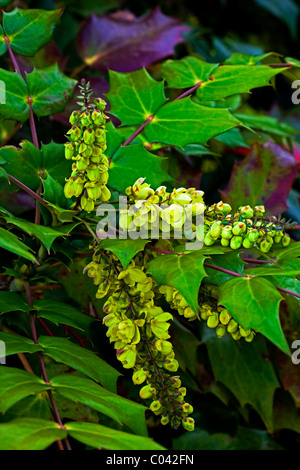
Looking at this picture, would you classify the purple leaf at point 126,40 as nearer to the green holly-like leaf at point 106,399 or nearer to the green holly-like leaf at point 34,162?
the green holly-like leaf at point 34,162

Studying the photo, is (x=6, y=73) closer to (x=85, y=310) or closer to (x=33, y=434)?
(x=85, y=310)

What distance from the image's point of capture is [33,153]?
0.80 meters

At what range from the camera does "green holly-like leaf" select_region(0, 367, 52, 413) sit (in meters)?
0.53

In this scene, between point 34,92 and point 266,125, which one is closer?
point 34,92

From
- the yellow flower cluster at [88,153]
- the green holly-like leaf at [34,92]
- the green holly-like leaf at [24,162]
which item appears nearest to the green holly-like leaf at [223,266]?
the yellow flower cluster at [88,153]

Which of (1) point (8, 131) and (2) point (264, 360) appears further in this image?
(1) point (8, 131)

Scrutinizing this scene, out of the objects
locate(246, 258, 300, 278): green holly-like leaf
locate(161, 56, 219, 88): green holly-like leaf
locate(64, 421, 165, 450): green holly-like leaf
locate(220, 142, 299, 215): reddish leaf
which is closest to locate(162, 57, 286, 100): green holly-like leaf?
locate(161, 56, 219, 88): green holly-like leaf

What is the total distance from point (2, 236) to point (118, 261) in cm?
16

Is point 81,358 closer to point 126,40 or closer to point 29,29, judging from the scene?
point 29,29

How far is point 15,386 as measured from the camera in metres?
0.56

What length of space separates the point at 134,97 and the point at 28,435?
62cm

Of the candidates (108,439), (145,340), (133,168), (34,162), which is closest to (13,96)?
(34,162)

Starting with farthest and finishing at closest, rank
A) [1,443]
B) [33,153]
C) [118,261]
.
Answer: [33,153] < [118,261] < [1,443]
